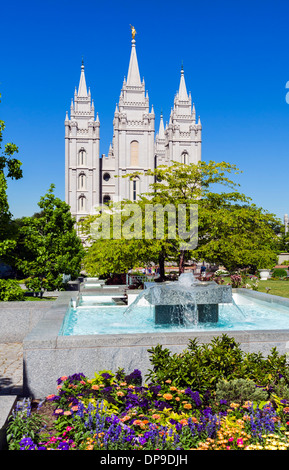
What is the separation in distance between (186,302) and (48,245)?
739 cm

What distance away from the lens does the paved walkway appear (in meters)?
6.50

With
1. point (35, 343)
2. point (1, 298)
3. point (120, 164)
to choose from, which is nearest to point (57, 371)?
point (35, 343)

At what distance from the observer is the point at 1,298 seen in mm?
11766

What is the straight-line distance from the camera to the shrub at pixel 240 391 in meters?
4.88

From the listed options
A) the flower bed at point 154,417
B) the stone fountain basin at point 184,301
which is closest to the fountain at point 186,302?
the stone fountain basin at point 184,301

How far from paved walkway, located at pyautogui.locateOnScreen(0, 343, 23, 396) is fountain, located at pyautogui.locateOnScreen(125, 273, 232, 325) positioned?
3012 millimetres

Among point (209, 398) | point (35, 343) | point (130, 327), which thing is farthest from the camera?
point (130, 327)

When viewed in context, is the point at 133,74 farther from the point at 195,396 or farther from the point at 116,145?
the point at 195,396

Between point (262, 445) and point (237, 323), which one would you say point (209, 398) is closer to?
point (262, 445)

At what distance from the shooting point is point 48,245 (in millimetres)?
14938

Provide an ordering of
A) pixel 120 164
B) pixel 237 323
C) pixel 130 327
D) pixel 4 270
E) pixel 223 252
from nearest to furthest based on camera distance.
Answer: pixel 130 327
pixel 237 323
pixel 223 252
pixel 4 270
pixel 120 164

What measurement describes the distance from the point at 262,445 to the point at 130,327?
5.06 metres

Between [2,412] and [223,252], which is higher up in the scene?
[223,252]

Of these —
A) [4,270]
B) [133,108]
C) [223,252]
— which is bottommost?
[4,270]
